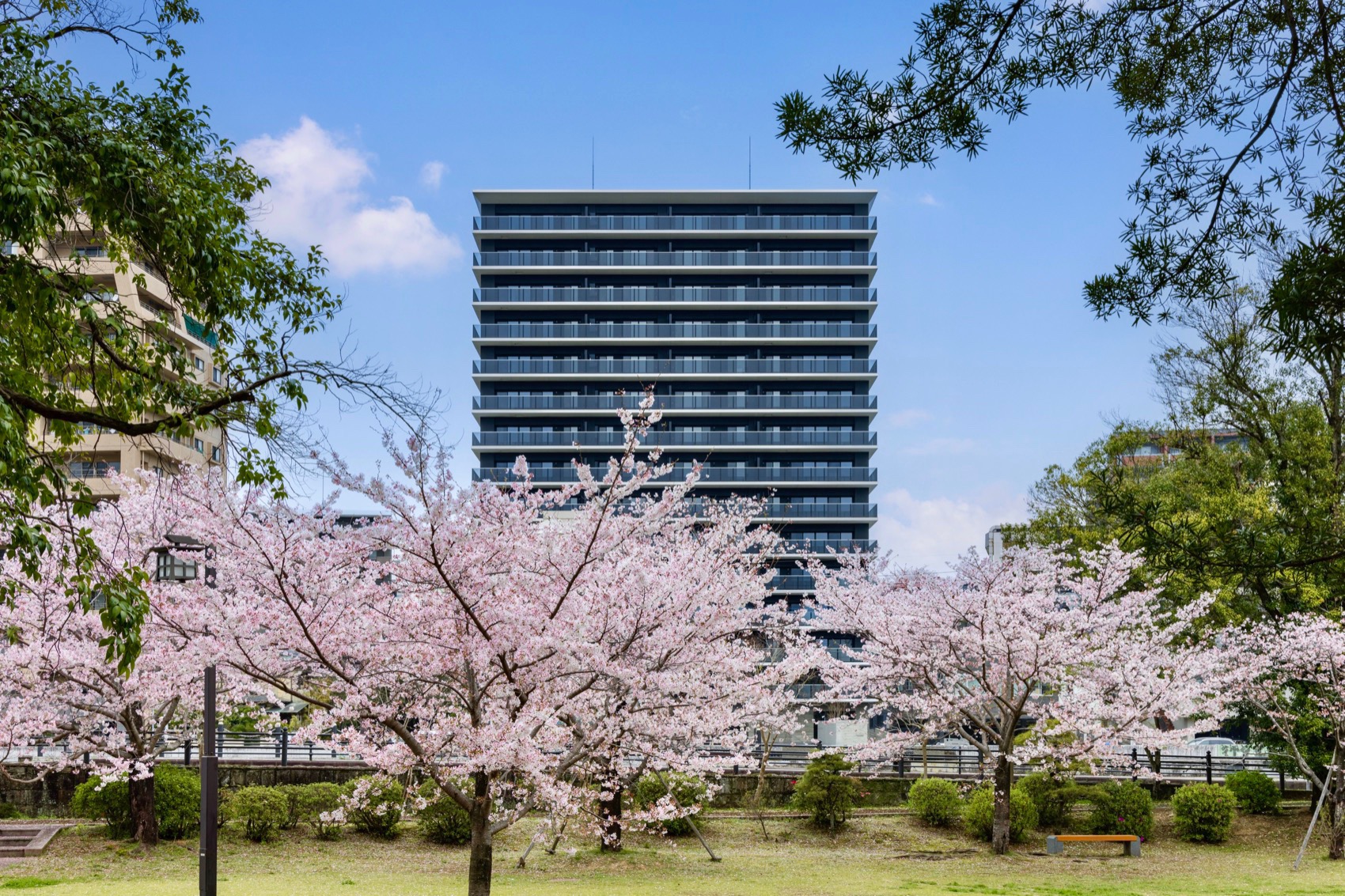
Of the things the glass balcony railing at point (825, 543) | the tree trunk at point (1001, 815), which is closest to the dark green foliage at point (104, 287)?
the tree trunk at point (1001, 815)

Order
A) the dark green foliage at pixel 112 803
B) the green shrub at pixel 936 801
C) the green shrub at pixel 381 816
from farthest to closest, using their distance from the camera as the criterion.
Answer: the green shrub at pixel 936 801, the green shrub at pixel 381 816, the dark green foliage at pixel 112 803

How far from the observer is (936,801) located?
74.9 ft

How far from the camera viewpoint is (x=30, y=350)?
8.88 metres

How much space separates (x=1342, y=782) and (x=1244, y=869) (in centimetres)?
296

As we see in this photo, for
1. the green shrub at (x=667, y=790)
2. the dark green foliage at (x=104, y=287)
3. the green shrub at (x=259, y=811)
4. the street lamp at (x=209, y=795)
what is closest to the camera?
the dark green foliage at (x=104, y=287)

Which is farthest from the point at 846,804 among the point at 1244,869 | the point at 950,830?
the point at 1244,869

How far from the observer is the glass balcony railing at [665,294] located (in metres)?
72.2

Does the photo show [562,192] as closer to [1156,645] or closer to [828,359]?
[828,359]

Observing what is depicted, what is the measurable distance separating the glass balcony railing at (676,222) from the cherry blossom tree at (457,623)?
61.9 meters

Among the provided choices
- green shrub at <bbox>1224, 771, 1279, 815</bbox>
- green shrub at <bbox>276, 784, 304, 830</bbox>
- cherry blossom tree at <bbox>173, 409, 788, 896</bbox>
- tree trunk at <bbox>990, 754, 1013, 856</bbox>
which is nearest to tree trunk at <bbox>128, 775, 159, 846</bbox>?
green shrub at <bbox>276, 784, 304, 830</bbox>

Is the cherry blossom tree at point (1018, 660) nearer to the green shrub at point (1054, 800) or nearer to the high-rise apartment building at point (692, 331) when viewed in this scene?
the green shrub at point (1054, 800)

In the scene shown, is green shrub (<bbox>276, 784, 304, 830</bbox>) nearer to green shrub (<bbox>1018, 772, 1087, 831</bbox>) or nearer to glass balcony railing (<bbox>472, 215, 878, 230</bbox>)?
green shrub (<bbox>1018, 772, 1087, 831</bbox>)

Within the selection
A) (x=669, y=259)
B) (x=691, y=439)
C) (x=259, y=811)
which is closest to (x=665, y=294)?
(x=669, y=259)

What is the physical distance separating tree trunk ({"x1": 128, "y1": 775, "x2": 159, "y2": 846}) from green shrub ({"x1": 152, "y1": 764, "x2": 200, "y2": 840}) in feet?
0.85
